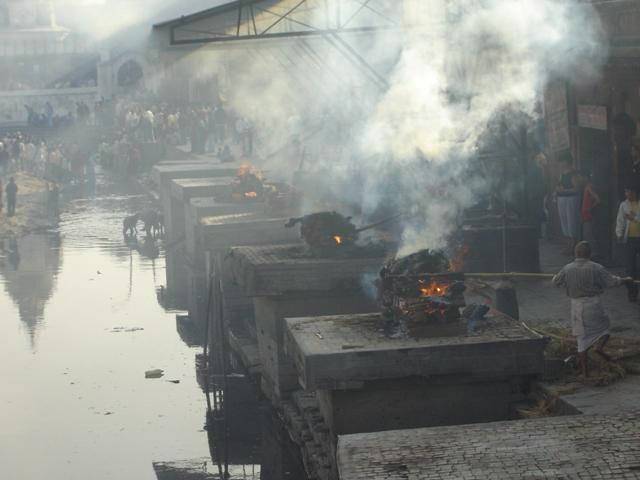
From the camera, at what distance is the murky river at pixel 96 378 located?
14773 millimetres

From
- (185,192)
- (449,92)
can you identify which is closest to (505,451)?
(449,92)

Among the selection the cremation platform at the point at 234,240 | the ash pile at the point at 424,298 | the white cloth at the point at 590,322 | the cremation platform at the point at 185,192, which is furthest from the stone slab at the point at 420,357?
the cremation platform at the point at 185,192

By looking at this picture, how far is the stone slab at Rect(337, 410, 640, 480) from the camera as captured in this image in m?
9.59

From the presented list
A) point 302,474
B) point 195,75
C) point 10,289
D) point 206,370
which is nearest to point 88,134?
point 195,75

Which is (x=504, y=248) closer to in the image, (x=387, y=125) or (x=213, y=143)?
(x=387, y=125)

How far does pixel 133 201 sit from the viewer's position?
42.1m

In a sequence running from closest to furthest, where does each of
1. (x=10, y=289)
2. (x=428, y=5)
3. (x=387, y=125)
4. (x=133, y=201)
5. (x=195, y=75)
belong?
(x=387, y=125)
(x=428, y=5)
(x=10, y=289)
(x=133, y=201)
(x=195, y=75)

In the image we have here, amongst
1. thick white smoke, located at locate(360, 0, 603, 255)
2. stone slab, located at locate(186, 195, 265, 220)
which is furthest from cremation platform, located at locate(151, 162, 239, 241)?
thick white smoke, located at locate(360, 0, 603, 255)

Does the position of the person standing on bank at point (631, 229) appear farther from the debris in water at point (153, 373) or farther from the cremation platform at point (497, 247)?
the debris in water at point (153, 373)

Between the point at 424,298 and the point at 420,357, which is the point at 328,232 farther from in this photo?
the point at 420,357

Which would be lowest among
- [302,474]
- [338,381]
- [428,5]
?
[302,474]

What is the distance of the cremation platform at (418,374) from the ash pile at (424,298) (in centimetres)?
9

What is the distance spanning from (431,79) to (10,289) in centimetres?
922

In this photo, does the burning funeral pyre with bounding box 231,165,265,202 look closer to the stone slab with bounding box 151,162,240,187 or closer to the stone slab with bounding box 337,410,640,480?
the stone slab with bounding box 151,162,240,187
